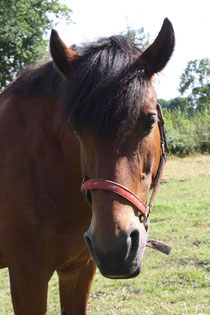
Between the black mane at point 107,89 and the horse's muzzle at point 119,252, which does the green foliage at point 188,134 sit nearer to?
the black mane at point 107,89

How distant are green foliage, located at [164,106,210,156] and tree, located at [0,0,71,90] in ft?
29.1

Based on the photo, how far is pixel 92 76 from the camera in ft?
5.64

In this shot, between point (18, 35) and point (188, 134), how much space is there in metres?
12.3

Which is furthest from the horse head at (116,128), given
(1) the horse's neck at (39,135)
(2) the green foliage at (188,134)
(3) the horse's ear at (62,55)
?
(2) the green foliage at (188,134)

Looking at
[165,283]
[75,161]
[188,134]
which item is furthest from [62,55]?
[188,134]

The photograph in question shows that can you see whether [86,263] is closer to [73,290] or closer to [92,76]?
[73,290]

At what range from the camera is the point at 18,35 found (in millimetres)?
13625

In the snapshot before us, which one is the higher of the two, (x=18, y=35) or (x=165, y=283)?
(x=18, y=35)

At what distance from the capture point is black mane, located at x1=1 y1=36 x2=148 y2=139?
1591mm

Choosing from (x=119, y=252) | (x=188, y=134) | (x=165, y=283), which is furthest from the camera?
(x=188, y=134)

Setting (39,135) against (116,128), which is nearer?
(116,128)

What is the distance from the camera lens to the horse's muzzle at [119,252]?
57.0 inches

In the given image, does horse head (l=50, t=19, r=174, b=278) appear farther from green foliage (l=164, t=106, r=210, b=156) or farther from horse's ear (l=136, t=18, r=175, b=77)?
green foliage (l=164, t=106, r=210, b=156)

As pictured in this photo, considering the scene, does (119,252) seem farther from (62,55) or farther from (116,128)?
(62,55)
